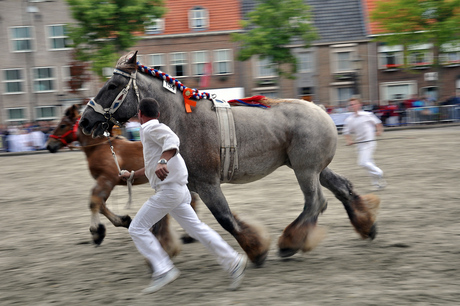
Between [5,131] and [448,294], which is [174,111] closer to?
[448,294]


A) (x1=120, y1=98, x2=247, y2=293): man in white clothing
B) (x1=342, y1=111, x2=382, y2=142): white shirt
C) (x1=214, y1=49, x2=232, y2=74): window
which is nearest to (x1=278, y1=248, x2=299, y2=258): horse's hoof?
(x1=120, y1=98, x2=247, y2=293): man in white clothing

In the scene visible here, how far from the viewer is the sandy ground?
15.7 ft

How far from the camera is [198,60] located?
36.8m

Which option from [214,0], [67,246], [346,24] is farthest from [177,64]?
[67,246]

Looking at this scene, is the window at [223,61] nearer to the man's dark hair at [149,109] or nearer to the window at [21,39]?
the window at [21,39]

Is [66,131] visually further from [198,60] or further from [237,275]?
[198,60]

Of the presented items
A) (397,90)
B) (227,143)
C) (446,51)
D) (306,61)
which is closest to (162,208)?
(227,143)

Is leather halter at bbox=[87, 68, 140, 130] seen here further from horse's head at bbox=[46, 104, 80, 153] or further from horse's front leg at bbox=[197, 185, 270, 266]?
horse's head at bbox=[46, 104, 80, 153]

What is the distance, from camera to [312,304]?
14.6 feet

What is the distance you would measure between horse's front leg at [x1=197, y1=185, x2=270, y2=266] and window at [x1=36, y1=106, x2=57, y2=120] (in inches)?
1354

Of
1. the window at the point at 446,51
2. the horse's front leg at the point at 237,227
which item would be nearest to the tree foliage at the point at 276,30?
the window at the point at 446,51

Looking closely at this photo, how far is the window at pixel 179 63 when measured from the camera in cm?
3666

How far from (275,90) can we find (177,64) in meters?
7.17

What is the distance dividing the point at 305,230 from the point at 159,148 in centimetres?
199
